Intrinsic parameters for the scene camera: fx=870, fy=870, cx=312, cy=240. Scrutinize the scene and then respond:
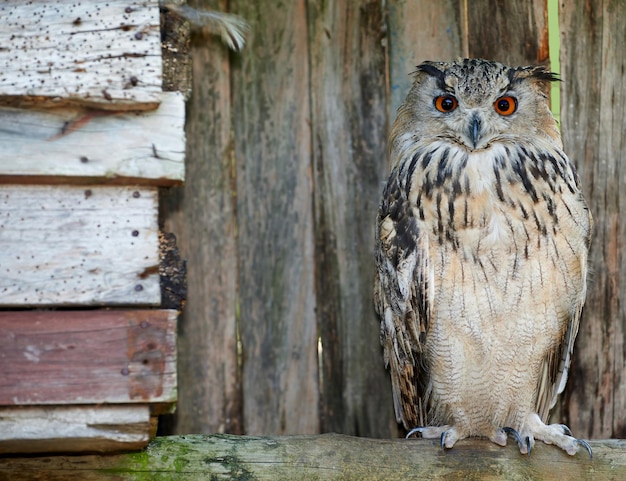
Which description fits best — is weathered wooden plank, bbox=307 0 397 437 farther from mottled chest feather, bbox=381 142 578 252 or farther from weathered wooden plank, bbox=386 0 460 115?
mottled chest feather, bbox=381 142 578 252

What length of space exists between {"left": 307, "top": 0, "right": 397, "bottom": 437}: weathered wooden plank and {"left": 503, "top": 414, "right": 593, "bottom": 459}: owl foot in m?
0.49

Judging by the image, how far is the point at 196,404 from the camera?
279cm

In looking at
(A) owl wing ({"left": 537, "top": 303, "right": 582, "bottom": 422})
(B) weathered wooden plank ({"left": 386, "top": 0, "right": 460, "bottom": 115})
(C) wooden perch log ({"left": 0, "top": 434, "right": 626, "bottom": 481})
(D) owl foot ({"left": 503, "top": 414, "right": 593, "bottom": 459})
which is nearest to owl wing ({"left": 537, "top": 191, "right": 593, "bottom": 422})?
(A) owl wing ({"left": 537, "top": 303, "right": 582, "bottom": 422})

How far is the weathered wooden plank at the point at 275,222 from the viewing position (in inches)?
112

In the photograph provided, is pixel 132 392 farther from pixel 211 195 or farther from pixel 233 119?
pixel 233 119

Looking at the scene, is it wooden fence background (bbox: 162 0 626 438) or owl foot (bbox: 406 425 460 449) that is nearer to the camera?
owl foot (bbox: 406 425 460 449)

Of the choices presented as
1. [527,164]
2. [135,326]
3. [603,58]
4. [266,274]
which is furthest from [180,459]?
[603,58]

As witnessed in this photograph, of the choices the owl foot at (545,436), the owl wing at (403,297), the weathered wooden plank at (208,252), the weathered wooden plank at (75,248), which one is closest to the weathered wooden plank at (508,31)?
the owl wing at (403,297)

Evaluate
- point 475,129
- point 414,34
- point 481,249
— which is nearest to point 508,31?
point 414,34

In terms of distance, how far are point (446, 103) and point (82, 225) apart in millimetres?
1110

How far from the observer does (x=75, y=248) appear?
217cm

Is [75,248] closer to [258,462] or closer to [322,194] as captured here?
[258,462]

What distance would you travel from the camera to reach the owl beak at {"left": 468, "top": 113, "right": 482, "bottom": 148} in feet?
8.13

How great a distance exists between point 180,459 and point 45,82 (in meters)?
1.00
